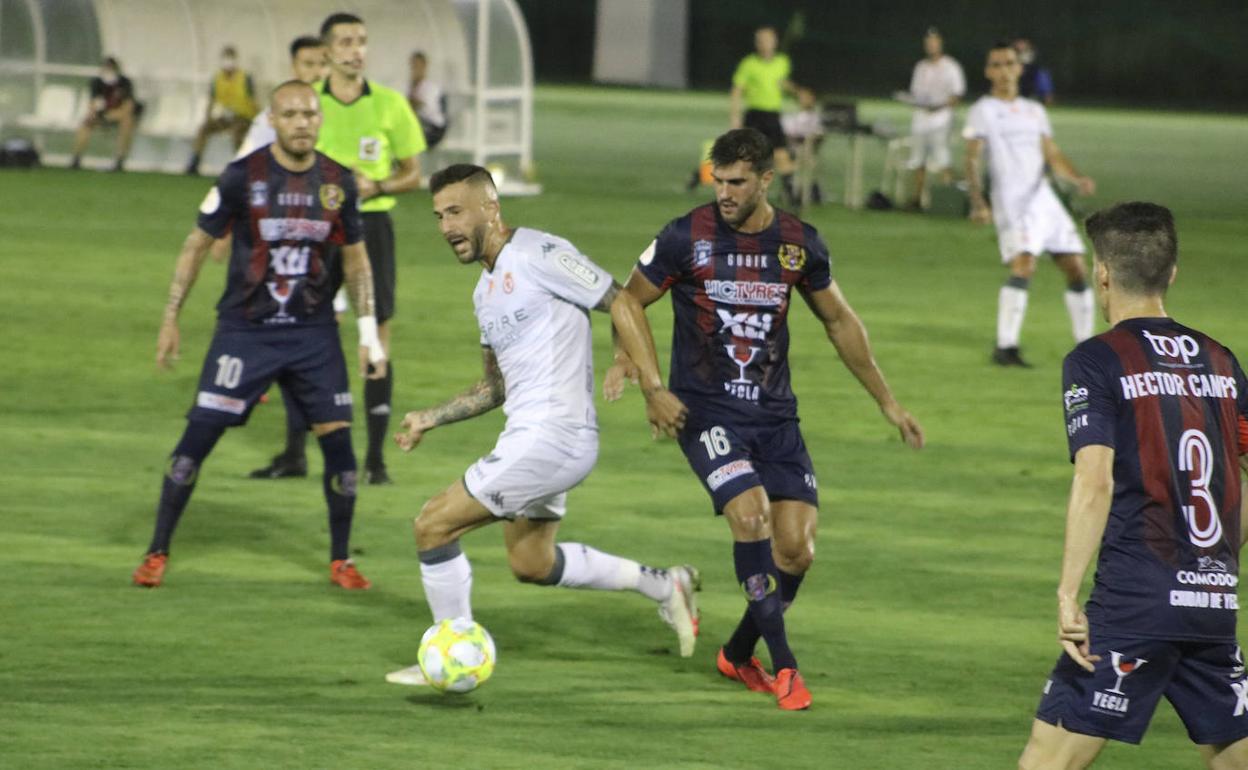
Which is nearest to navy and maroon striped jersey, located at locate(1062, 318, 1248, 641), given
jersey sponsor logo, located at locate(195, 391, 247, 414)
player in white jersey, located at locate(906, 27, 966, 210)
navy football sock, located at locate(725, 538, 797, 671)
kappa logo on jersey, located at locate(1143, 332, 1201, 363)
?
kappa logo on jersey, located at locate(1143, 332, 1201, 363)

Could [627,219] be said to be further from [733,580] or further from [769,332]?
[769,332]

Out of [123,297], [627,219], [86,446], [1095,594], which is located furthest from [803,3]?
[1095,594]

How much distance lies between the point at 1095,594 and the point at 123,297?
13.4 meters

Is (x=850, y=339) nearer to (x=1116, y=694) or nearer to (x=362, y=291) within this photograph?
(x=362, y=291)

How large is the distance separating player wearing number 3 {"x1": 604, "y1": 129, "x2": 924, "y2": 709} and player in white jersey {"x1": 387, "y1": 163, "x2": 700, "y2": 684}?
0.17 m

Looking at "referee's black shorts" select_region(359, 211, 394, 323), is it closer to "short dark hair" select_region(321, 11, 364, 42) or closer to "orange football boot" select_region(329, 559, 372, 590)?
"short dark hair" select_region(321, 11, 364, 42)

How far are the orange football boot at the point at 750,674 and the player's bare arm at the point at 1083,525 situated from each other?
8.23ft

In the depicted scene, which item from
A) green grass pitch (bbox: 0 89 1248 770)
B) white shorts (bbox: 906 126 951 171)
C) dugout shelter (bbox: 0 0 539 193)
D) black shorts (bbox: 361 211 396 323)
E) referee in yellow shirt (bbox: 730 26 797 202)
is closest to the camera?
green grass pitch (bbox: 0 89 1248 770)

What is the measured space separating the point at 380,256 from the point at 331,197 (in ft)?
7.60

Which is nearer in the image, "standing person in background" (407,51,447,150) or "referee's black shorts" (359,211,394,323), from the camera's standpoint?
"referee's black shorts" (359,211,394,323)

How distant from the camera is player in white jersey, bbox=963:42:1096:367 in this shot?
14.6 metres

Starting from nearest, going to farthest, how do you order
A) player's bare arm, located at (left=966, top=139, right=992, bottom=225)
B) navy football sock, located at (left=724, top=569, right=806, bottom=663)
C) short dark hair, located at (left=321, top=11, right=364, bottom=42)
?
1. navy football sock, located at (left=724, top=569, right=806, bottom=663)
2. short dark hair, located at (left=321, top=11, right=364, bottom=42)
3. player's bare arm, located at (left=966, top=139, right=992, bottom=225)

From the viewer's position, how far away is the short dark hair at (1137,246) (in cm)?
473

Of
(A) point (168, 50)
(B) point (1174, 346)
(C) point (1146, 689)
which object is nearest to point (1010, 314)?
(B) point (1174, 346)
